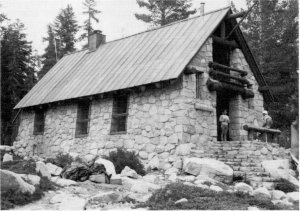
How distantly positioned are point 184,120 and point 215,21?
4286 mm

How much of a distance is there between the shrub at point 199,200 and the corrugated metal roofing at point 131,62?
574 cm

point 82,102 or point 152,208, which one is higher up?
point 82,102

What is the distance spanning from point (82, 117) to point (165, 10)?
55.2ft

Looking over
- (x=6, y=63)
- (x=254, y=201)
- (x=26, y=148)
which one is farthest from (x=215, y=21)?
(x=6, y=63)

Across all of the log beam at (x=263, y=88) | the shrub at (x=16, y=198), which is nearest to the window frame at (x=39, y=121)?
the log beam at (x=263, y=88)

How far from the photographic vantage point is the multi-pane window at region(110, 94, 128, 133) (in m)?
17.0

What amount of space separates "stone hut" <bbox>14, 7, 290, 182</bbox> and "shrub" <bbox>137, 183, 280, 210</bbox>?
205 inches

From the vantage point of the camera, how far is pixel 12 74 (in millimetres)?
27328

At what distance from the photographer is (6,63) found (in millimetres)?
27688

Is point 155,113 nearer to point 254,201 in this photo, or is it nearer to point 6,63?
point 254,201

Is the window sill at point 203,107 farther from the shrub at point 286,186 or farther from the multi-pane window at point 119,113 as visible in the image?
the shrub at point 286,186

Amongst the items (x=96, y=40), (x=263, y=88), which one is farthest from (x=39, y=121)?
(x=263, y=88)

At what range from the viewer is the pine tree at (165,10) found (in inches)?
1281

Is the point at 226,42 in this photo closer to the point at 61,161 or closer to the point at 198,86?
the point at 198,86
